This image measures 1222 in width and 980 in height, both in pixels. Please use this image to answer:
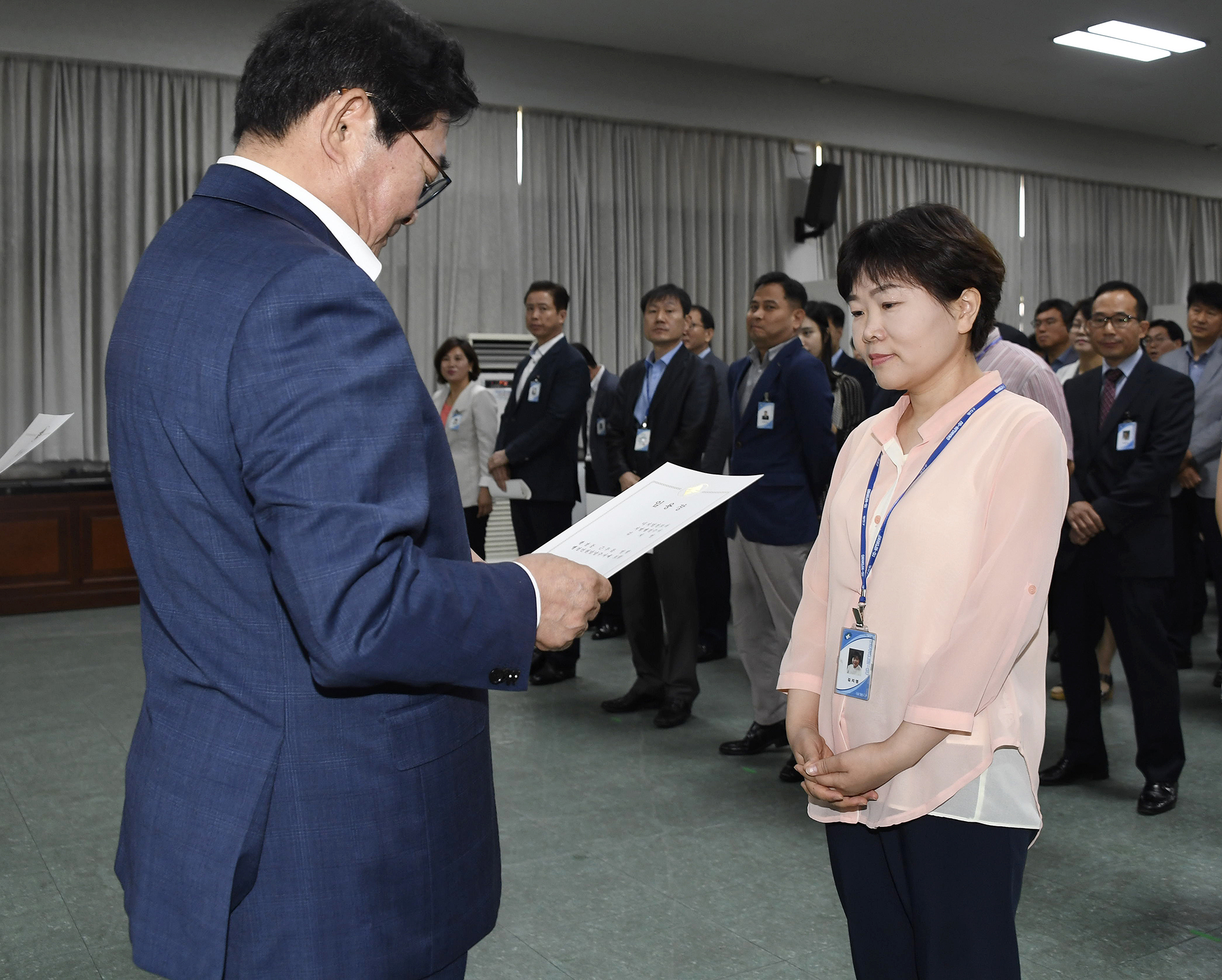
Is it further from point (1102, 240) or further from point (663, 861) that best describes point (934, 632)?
point (1102, 240)

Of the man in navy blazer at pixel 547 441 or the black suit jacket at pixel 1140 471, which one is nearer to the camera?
the black suit jacket at pixel 1140 471

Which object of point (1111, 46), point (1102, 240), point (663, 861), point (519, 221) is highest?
point (1111, 46)

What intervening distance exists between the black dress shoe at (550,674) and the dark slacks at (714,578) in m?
0.87

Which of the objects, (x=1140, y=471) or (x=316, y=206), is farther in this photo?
(x=1140, y=471)

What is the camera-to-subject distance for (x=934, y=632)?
1.34 m

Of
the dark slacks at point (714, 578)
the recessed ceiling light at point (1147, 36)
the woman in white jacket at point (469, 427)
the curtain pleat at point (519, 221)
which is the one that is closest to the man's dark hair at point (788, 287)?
the dark slacks at point (714, 578)

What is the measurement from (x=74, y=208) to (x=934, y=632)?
6.83 meters

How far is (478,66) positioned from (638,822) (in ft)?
20.4

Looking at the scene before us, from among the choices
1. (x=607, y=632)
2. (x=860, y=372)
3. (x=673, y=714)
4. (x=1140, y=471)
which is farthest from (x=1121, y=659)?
(x=607, y=632)

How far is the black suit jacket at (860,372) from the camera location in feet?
18.4

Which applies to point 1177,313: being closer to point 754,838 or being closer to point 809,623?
point 754,838

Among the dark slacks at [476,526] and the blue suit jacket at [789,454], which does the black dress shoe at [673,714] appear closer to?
the blue suit jacket at [789,454]

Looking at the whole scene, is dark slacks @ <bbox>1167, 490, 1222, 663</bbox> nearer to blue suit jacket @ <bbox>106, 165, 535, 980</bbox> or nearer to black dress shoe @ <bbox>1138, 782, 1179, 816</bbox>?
black dress shoe @ <bbox>1138, 782, 1179, 816</bbox>

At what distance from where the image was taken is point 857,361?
19.0 ft
